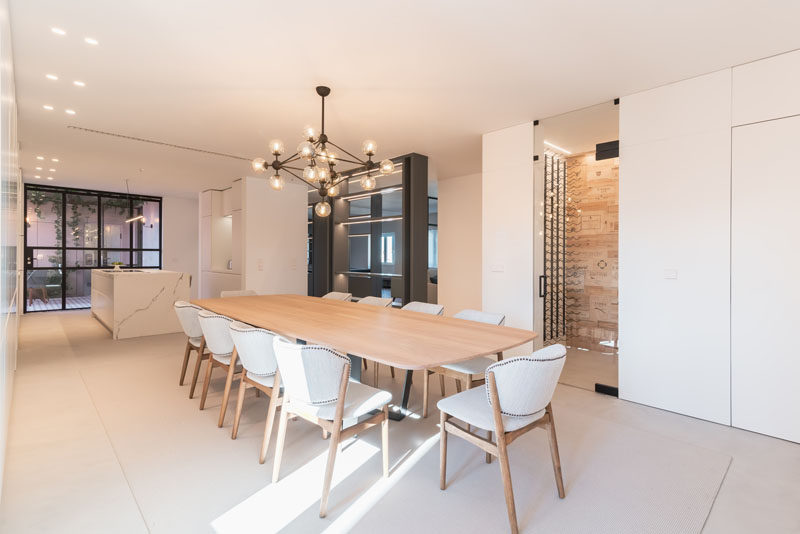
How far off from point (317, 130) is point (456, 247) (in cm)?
347

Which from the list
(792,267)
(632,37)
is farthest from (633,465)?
(632,37)

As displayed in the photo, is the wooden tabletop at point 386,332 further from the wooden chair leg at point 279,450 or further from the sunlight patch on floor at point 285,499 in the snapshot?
the sunlight patch on floor at point 285,499

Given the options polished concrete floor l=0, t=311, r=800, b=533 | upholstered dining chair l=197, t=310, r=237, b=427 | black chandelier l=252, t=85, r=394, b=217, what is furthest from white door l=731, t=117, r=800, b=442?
upholstered dining chair l=197, t=310, r=237, b=427

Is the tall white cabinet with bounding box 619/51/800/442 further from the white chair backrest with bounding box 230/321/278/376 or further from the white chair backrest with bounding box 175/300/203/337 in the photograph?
the white chair backrest with bounding box 175/300/203/337

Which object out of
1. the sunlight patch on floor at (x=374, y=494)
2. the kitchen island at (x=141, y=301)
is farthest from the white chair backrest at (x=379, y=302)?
the kitchen island at (x=141, y=301)

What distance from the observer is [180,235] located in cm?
1029

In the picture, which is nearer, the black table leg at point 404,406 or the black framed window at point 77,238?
the black table leg at point 404,406

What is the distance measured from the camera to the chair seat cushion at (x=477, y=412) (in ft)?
6.11

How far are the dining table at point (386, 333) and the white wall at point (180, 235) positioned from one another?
24.7ft

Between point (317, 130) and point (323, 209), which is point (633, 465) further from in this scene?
point (317, 130)

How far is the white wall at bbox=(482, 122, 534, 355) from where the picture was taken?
13.9 ft

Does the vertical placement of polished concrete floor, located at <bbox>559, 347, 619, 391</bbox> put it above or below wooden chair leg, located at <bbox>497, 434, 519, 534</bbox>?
below

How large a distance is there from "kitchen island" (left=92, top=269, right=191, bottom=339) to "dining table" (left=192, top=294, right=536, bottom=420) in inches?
113

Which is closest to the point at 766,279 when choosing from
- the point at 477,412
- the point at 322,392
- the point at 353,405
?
the point at 477,412
